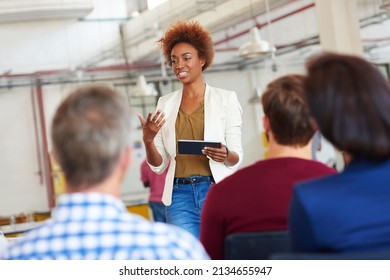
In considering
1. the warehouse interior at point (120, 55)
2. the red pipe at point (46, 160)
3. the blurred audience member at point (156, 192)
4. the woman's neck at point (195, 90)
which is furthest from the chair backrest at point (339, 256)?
the red pipe at point (46, 160)

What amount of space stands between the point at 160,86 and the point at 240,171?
690cm

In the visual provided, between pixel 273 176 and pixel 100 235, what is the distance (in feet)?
1.51

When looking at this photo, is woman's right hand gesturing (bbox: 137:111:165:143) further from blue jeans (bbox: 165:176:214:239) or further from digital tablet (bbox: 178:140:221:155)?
blue jeans (bbox: 165:176:214:239)

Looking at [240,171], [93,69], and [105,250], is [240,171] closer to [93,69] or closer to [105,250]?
[105,250]

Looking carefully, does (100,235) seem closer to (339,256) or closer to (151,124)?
(339,256)

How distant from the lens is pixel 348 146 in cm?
122

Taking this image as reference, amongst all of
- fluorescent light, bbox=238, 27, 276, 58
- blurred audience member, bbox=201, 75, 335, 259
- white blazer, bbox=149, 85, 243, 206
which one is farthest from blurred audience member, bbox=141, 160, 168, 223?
blurred audience member, bbox=201, 75, 335, 259

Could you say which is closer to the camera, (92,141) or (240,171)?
(92,141)

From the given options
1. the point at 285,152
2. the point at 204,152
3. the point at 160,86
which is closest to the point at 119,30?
the point at 160,86

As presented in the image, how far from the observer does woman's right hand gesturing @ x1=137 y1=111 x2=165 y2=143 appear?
2.48m

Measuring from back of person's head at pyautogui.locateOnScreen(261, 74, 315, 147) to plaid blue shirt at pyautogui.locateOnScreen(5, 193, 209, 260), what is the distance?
438 mm

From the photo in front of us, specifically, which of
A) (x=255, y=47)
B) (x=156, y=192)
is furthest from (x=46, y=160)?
(x=255, y=47)

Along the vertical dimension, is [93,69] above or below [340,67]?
above

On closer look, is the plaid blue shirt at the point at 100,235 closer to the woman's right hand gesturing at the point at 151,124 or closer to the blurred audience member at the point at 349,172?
the blurred audience member at the point at 349,172
